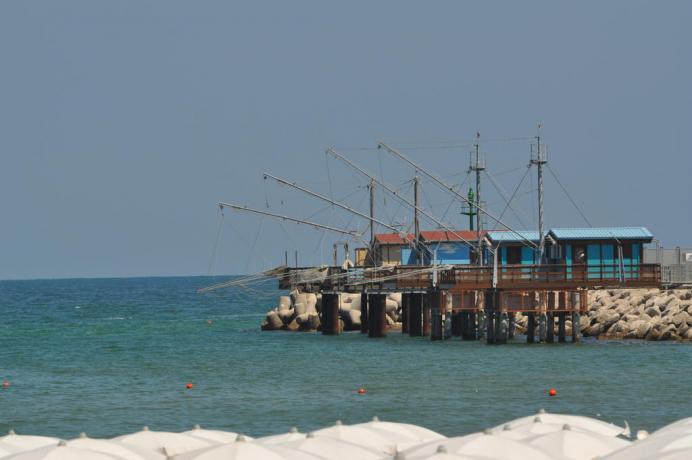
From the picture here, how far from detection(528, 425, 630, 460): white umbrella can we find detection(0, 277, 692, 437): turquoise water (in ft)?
40.4

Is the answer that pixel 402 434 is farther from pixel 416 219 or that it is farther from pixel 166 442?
pixel 416 219

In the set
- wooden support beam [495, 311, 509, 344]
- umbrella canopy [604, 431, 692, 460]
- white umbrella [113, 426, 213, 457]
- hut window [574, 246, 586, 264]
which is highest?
hut window [574, 246, 586, 264]

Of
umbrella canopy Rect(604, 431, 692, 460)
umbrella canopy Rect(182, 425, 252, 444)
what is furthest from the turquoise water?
umbrella canopy Rect(604, 431, 692, 460)

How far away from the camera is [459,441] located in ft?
70.9

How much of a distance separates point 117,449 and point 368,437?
4.71 m

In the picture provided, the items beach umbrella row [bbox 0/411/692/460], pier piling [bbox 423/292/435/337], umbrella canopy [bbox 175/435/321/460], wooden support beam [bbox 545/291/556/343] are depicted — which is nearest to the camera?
beach umbrella row [bbox 0/411/692/460]

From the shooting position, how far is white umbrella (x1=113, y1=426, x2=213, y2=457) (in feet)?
80.2

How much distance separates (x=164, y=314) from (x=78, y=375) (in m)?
66.8

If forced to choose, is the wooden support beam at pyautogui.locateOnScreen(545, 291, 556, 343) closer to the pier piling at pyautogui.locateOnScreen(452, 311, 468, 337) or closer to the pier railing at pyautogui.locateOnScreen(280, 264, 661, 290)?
the pier railing at pyautogui.locateOnScreen(280, 264, 661, 290)

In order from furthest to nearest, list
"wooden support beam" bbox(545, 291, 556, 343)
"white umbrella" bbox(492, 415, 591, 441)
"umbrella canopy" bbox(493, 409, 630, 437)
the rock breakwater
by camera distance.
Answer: the rock breakwater → "wooden support beam" bbox(545, 291, 556, 343) → "umbrella canopy" bbox(493, 409, 630, 437) → "white umbrella" bbox(492, 415, 591, 441)

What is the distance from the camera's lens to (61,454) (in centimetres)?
2097

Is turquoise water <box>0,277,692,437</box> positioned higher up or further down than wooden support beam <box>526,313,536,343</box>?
further down

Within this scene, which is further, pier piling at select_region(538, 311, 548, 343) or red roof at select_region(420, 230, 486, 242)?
red roof at select_region(420, 230, 486, 242)

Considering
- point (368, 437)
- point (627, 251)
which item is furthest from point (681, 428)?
point (627, 251)
